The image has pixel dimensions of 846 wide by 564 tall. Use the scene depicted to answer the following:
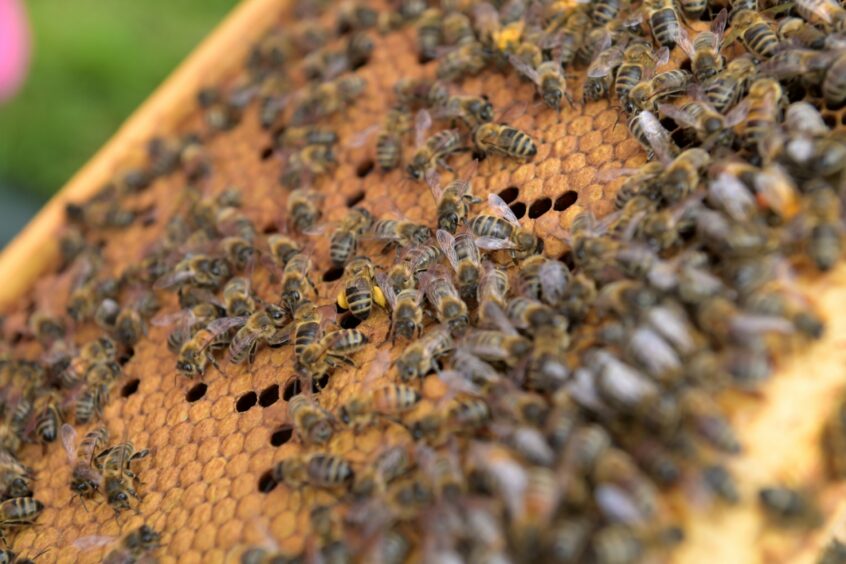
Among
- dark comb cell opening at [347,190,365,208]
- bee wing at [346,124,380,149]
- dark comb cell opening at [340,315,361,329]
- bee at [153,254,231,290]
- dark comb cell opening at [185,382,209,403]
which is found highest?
bee at [153,254,231,290]

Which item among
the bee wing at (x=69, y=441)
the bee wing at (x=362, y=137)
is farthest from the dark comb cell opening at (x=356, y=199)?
the bee wing at (x=69, y=441)

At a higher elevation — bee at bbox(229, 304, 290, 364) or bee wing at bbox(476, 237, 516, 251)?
bee at bbox(229, 304, 290, 364)

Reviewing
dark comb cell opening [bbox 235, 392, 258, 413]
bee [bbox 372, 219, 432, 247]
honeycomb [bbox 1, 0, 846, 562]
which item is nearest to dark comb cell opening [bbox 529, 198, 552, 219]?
honeycomb [bbox 1, 0, 846, 562]

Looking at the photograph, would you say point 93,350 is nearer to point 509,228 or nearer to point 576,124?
point 509,228

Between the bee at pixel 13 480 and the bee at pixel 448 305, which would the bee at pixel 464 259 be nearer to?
the bee at pixel 448 305

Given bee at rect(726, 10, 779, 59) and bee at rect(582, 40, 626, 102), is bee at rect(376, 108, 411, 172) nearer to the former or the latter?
bee at rect(582, 40, 626, 102)

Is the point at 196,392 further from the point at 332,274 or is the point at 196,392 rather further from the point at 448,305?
the point at 448,305
